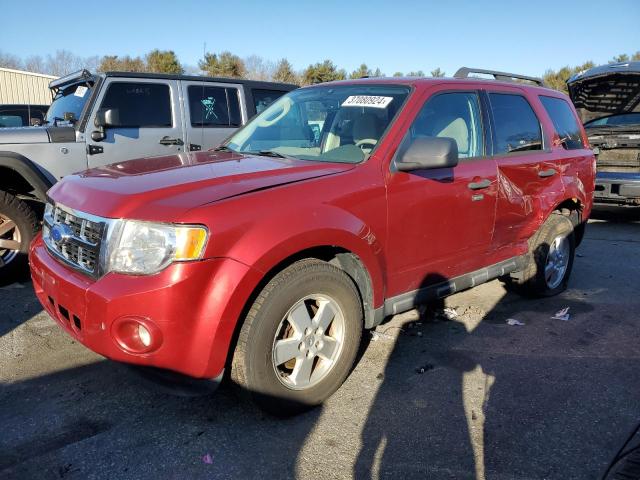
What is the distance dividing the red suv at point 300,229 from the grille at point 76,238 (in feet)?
0.04

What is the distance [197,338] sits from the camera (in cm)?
226

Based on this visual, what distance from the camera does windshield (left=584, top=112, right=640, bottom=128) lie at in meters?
8.55

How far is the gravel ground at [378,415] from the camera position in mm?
2363

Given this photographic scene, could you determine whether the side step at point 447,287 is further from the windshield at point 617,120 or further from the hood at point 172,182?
the windshield at point 617,120

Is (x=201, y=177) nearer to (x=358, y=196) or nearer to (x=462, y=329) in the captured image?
(x=358, y=196)

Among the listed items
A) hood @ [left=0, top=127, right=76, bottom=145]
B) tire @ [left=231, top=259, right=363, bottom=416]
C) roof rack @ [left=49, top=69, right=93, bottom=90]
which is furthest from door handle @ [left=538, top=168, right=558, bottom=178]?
roof rack @ [left=49, top=69, right=93, bottom=90]

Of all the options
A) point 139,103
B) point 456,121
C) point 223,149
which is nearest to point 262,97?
point 139,103

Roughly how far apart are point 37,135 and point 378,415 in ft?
13.9

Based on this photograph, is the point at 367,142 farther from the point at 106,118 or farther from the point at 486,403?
the point at 106,118

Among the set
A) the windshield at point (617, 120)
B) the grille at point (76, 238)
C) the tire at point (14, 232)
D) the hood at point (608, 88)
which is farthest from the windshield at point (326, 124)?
the windshield at point (617, 120)

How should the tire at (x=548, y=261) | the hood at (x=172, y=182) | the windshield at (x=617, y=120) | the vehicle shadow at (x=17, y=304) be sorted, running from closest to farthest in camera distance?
the hood at (x=172, y=182)
the vehicle shadow at (x=17, y=304)
the tire at (x=548, y=261)
the windshield at (x=617, y=120)

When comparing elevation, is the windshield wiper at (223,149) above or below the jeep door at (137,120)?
below

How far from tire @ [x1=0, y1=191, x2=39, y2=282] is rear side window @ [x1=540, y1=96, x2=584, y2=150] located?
192 inches

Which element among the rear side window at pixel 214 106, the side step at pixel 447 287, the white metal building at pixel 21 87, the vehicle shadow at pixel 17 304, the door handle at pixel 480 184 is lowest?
the vehicle shadow at pixel 17 304
